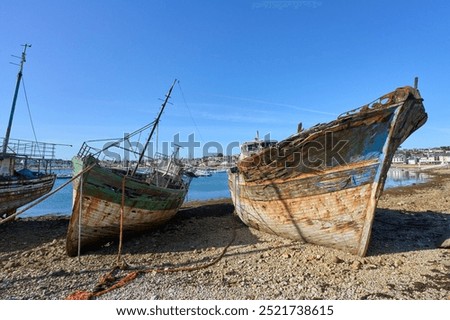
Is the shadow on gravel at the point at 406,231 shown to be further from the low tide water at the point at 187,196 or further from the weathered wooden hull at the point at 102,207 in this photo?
the low tide water at the point at 187,196

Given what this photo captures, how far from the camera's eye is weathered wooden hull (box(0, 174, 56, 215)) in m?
13.2

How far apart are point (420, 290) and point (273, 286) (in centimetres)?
296

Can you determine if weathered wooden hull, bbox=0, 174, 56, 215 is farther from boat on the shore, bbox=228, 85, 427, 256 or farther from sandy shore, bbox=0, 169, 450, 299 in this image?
boat on the shore, bbox=228, 85, 427, 256

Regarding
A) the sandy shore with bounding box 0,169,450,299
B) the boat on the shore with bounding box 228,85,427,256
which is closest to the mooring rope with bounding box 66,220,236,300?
the sandy shore with bounding box 0,169,450,299

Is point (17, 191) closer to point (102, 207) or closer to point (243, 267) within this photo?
point (102, 207)

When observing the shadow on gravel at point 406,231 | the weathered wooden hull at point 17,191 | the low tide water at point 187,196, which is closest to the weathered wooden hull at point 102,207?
the shadow on gravel at point 406,231

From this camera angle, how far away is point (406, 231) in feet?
29.2

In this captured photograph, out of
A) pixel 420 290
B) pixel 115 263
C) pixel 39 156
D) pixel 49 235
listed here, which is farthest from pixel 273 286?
pixel 39 156

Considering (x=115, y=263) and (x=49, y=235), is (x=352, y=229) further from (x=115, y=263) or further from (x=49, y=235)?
(x=49, y=235)

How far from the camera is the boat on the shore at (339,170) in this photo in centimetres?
641

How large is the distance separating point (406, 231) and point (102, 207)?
35.9 feet

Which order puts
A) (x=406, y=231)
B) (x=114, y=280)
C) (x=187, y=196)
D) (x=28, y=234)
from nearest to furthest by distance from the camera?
1. (x=114, y=280)
2. (x=406, y=231)
3. (x=28, y=234)
4. (x=187, y=196)

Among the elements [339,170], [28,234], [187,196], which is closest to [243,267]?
[339,170]

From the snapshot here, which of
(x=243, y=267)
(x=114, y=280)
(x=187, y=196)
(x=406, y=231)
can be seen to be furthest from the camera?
(x=187, y=196)
